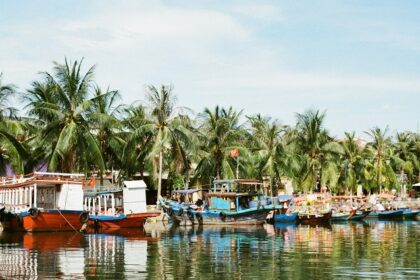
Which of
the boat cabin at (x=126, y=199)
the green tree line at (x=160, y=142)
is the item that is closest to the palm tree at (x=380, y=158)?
the green tree line at (x=160, y=142)

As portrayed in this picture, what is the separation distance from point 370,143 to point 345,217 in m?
15.9

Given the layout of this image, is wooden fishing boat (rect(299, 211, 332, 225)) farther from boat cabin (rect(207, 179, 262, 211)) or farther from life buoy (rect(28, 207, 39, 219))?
life buoy (rect(28, 207, 39, 219))

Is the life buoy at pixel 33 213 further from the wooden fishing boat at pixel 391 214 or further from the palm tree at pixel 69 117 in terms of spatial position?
the wooden fishing boat at pixel 391 214

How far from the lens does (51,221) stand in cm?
3603

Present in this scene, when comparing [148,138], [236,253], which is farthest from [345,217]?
[236,253]

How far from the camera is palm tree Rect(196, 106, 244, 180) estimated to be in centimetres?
5106

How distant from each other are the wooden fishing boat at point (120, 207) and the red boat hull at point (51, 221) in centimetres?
325

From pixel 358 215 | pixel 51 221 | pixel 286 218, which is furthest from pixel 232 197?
pixel 51 221

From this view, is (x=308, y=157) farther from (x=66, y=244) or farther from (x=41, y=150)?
(x=66, y=244)

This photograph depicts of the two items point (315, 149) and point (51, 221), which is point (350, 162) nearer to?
point (315, 149)

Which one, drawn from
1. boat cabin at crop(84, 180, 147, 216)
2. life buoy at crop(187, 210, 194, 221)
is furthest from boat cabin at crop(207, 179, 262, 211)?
boat cabin at crop(84, 180, 147, 216)

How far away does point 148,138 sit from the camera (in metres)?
50.4

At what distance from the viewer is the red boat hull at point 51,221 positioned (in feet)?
117

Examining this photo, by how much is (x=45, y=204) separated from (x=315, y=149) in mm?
26067
